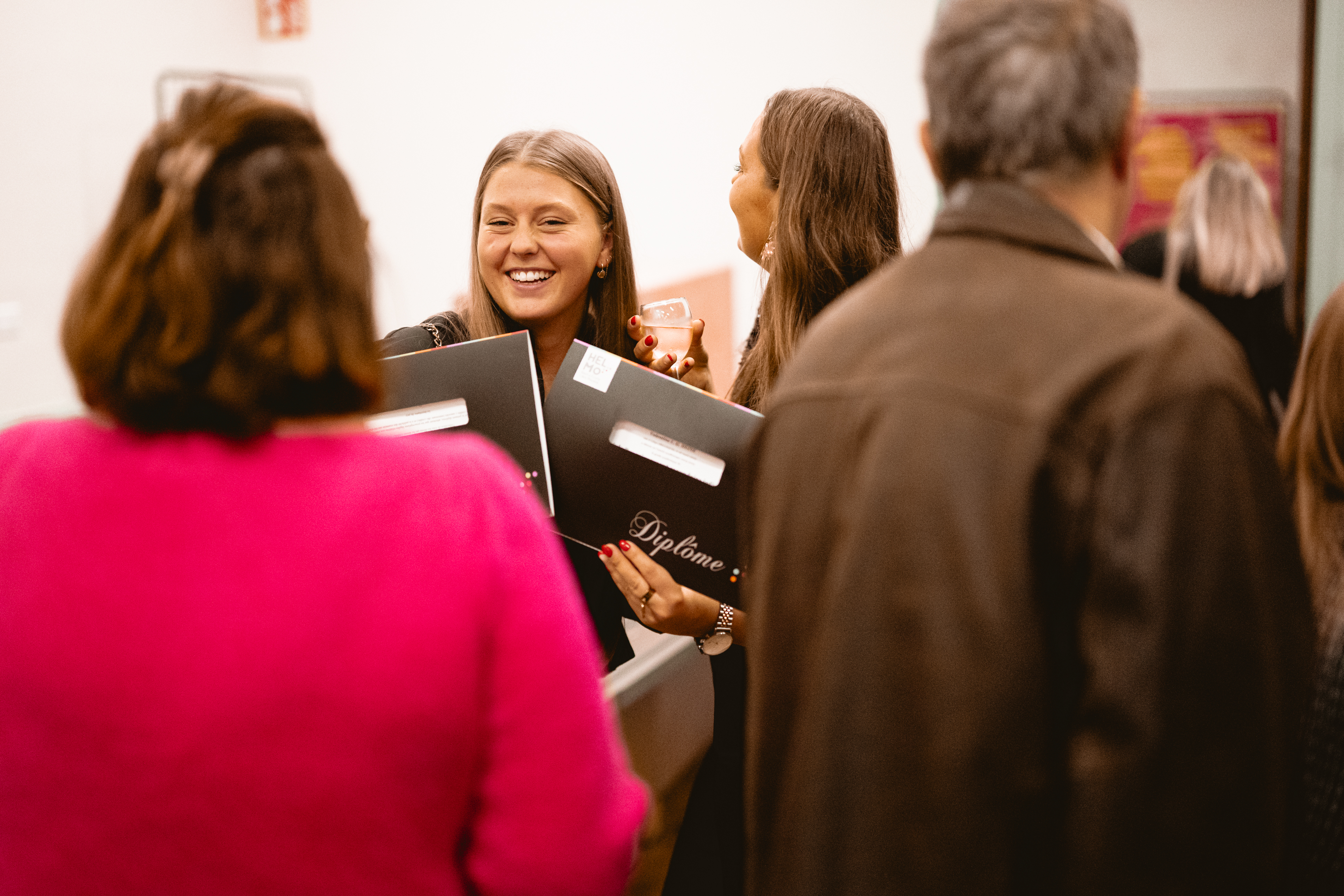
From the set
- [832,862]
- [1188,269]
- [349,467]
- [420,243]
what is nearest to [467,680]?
[349,467]

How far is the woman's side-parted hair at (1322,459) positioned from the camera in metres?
1.13

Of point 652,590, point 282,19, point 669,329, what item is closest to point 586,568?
point 652,590

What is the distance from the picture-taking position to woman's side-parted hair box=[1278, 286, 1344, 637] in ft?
3.70

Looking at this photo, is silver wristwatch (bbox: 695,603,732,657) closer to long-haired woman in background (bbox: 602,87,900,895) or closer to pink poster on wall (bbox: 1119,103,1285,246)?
long-haired woman in background (bbox: 602,87,900,895)

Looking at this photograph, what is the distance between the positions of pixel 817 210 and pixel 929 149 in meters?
0.60

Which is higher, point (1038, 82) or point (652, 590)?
point (1038, 82)

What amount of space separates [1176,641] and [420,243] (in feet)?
13.2

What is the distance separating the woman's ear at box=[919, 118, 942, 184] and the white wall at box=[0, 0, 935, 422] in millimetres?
2312

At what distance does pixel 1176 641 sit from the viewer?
0.64 m

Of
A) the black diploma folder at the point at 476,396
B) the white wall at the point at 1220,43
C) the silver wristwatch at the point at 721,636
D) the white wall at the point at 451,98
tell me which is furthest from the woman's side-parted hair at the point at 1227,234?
the black diploma folder at the point at 476,396

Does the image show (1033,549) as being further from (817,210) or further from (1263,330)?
(1263,330)

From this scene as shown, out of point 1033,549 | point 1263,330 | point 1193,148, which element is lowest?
point 1263,330

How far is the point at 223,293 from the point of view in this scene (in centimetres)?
64

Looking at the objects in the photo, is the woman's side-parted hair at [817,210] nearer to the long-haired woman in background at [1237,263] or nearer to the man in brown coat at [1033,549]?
the man in brown coat at [1033,549]
